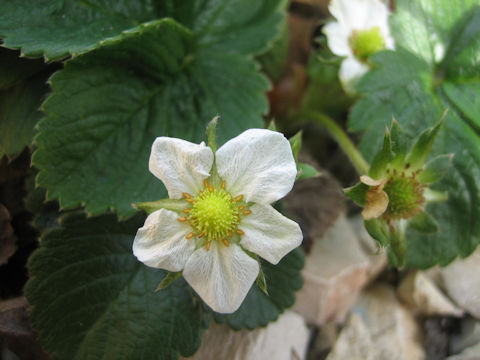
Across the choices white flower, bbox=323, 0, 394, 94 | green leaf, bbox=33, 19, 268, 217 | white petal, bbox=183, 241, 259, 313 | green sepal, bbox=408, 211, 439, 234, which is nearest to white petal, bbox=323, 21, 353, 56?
white flower, bbox=323, 0, 394, 94

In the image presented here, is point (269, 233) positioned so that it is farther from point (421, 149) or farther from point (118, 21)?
point (118, 21)

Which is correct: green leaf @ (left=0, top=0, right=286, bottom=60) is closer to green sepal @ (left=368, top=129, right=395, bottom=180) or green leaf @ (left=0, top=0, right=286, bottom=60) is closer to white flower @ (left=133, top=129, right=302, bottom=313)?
white flower @ (left=133, top=129, right=302, bottom=313)

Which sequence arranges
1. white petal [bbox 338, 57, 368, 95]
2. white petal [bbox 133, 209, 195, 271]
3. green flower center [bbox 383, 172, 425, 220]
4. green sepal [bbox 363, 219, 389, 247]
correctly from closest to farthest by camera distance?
white petal [bbox 133, 209, 195, 271] < green sepal [bbox 363, 219, 389, 247] < green flower center [bbox 383, 172, 425, 220] < white petal [bbox 338, 57, 368, 95]

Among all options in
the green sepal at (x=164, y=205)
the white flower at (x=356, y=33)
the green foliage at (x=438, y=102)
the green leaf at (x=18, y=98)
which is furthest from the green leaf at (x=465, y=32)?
the green leaf at (x=18, y=98)

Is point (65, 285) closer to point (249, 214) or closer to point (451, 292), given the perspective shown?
point (249, 214)

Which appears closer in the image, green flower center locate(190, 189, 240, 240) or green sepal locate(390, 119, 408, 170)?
green flower center locate(190, 189, 240, 240)

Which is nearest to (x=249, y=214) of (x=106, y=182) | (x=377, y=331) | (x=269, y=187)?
(x=269, y=187)
